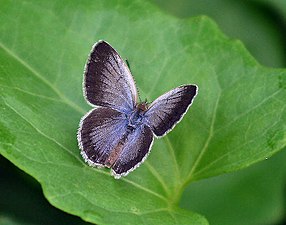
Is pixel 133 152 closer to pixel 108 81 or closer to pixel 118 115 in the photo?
pixel 118 115

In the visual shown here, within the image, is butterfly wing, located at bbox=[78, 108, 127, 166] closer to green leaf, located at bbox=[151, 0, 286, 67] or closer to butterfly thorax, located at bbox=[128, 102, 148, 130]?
butterfly thorax, located at bbox=[128, 102, 148, 130]

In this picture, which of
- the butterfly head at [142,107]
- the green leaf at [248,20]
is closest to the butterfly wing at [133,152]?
the butterfly head at [142,107]

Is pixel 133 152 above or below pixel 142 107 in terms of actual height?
below

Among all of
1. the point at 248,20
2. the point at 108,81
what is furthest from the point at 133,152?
the point at 248,20

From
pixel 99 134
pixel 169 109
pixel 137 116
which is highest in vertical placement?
pixel 169 109

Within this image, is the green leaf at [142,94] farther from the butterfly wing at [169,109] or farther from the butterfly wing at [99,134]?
the butterfly wing at [169,109]

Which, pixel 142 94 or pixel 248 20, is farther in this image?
pixel 248 20
